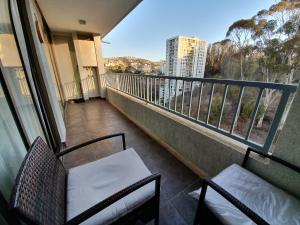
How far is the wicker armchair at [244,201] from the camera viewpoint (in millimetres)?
757

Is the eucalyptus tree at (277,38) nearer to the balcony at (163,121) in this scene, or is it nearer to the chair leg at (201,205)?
the balcony at (163,121)

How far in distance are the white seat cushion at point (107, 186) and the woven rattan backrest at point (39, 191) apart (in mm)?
90

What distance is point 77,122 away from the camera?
3.42 metres

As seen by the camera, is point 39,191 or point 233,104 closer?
point 39,191

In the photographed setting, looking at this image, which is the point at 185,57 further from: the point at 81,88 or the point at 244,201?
the point at 81,88

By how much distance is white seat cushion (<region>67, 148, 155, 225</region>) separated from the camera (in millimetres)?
820

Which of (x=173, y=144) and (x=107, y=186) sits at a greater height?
(x=107, y=186)

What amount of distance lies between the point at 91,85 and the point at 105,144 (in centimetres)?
415

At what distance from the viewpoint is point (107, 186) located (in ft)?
3.22

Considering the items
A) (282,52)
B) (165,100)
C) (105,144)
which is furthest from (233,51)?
(105,144)

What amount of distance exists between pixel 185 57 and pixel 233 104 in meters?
1.40

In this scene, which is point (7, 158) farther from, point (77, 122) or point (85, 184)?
point (77, 122)

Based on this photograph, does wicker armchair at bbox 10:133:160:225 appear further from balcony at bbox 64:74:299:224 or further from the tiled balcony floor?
balcony at bbox 64:74:299:224

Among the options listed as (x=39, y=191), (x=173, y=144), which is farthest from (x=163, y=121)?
(x=39, y=191)
